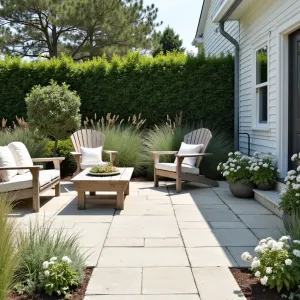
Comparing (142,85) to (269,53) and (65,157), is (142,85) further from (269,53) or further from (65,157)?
(269,53)

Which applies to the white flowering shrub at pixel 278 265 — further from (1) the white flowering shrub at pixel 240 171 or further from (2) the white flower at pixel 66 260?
(1) the white flowering shrub at pixel 240 171

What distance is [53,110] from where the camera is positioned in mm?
7215

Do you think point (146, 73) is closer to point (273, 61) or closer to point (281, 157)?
point (273, 61)

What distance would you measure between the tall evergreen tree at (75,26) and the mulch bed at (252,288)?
15.0m

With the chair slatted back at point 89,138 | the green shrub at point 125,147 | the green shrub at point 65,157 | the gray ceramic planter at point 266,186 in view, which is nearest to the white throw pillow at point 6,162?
the chair slatted back at point 89,138

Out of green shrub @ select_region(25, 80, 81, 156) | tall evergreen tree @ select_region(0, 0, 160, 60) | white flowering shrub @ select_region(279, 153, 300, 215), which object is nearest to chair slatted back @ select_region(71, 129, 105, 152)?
green shrub @ select_region(25, 80, 81, 156)

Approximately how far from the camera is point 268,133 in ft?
20.9

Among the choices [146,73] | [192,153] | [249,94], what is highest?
[146,73]

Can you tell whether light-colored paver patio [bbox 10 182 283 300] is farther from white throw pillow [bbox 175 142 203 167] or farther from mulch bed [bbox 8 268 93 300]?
white throw pillow [bbox 175 142 203 167]

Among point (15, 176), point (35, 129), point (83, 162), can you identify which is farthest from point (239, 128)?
point (15, 176)

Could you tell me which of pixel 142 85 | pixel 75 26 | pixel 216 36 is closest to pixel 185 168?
pixel 142 85

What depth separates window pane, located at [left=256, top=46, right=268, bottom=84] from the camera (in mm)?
Answer: 6748

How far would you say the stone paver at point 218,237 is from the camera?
11.9 ft

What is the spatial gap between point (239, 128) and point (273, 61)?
246 cm
